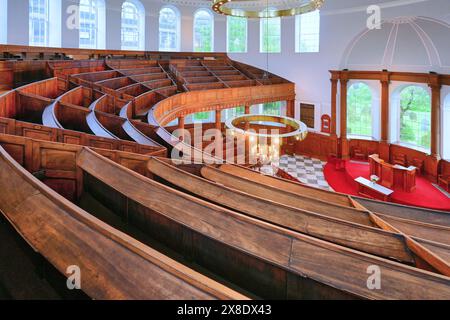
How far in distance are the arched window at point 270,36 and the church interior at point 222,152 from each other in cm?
9

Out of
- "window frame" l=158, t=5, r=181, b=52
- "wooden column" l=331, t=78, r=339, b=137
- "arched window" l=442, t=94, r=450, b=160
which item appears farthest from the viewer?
"window frame" l=158, t=5, r=181, b=52

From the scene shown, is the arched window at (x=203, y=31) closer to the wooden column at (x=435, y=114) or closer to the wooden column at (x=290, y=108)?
the wooden column at (x=290, y=108)

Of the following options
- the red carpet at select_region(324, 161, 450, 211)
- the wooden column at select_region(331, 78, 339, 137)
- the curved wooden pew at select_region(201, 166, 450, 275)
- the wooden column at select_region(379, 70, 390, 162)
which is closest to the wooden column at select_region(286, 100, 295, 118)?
the wooden column at select_region(331, 78, 339, 137)

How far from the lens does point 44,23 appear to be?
11141mm

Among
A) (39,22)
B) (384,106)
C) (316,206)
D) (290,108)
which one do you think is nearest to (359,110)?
(384,106)

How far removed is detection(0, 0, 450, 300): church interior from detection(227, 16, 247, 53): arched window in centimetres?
16

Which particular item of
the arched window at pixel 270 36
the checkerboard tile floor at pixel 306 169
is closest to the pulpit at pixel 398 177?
the checkerboard tile floor at pixel 306 169

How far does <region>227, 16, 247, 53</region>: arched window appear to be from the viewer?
52.1ft

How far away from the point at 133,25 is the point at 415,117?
38.5 ft

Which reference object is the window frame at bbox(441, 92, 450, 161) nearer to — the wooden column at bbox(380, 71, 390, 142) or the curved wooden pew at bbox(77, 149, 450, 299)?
the wooden column at bbox(380, 71, 390, 142)

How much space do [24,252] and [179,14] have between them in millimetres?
15214

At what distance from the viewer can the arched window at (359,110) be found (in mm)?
13148

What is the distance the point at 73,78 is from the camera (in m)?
7.69

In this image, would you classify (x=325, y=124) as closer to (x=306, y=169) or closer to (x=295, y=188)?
(x=306, y=169)
